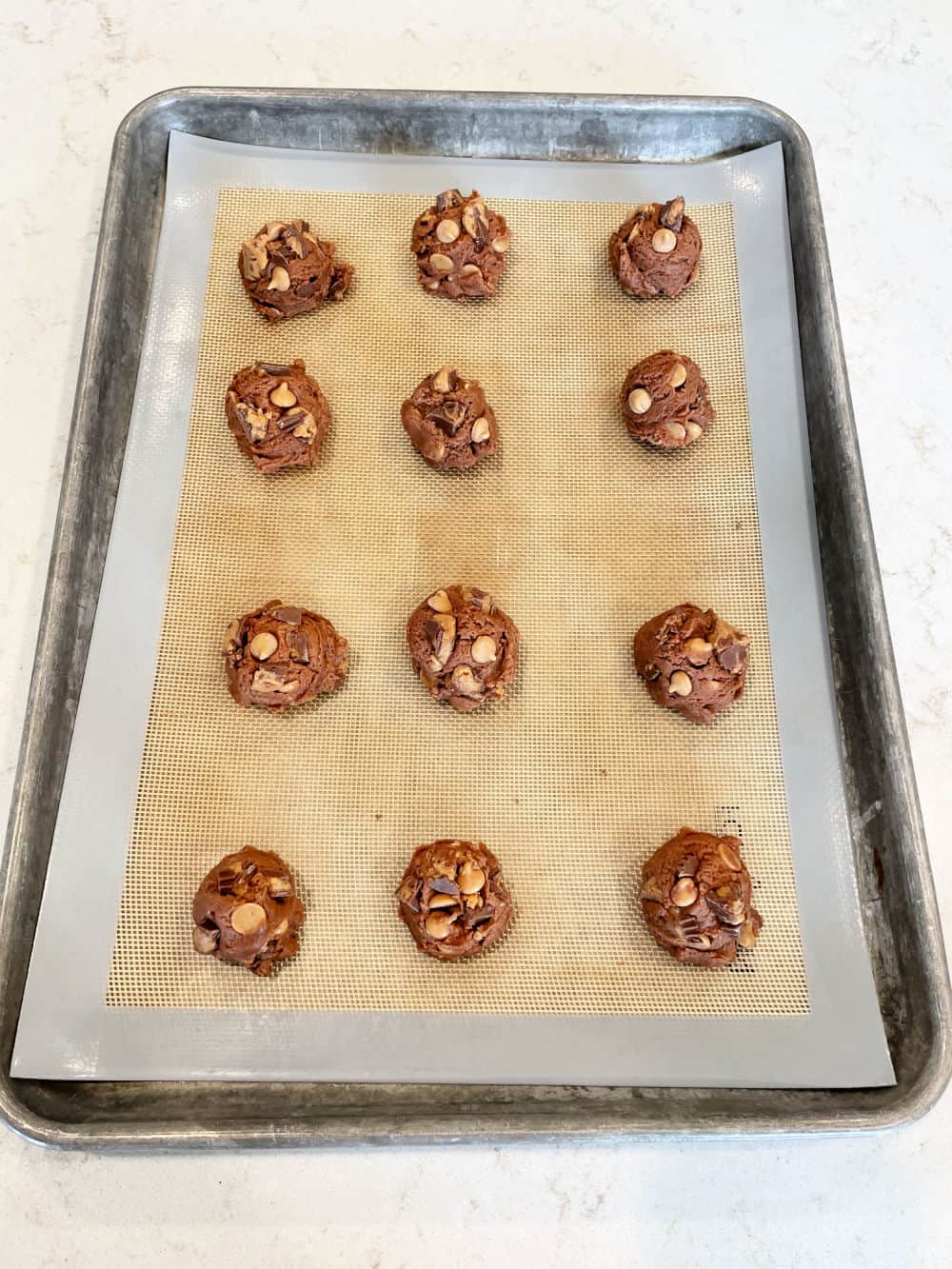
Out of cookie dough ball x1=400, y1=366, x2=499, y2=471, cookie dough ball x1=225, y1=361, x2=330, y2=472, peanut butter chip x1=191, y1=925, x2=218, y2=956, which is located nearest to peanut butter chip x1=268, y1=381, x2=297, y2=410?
cookie dough ball x1=225, y1=361, x2=330, y2=472

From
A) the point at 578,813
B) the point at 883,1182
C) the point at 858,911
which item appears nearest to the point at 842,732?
the point at 858,911

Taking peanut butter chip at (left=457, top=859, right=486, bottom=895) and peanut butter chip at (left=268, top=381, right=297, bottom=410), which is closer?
peanut butter chip at (left=457, top=859, right=486, bottom=895)

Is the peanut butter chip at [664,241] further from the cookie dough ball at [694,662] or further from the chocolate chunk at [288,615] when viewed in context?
the chocolate chunk at [288,615]

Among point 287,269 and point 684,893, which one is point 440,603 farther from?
point 287,269

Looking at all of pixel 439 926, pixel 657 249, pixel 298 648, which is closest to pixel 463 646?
pixel 298 648

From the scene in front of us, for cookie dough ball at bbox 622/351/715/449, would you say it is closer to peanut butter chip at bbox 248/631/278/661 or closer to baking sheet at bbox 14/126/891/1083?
baking sheet at bbox 14/126/891/1083
